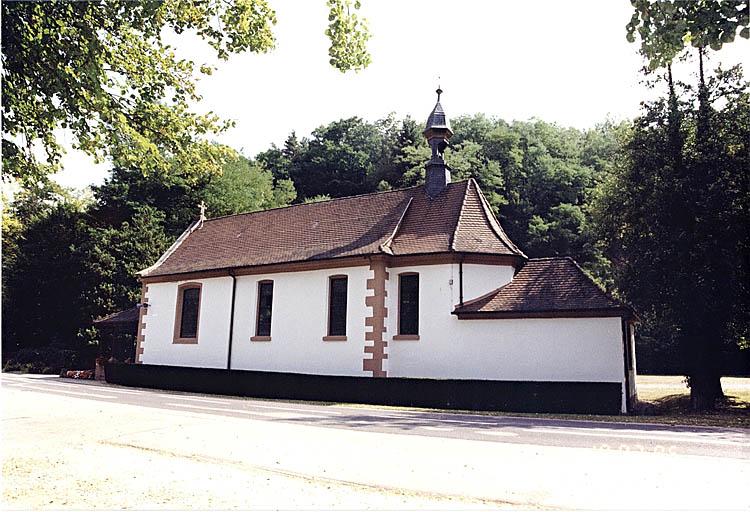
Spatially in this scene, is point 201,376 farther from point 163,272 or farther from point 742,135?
point 742,135

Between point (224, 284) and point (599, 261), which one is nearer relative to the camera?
point (224, 284)

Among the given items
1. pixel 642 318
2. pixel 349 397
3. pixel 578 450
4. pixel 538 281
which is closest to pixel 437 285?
pixel 538 281

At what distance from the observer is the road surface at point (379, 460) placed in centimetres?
616

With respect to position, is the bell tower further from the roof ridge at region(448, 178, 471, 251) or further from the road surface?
the road surface

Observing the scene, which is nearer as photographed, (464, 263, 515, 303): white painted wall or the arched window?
(464, 263, 515, 303): white painted wall

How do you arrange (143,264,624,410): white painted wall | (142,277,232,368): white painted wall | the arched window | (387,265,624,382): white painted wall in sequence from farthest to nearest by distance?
(142,277,232,368): white painted wall, the arched window, (143,264,624,410): white painted wall, (387,265,624,382): white painted wall

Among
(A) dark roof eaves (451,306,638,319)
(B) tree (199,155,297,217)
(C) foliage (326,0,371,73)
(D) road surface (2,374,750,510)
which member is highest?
(B) tree (199,155,297,217)

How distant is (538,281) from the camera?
65.8 feet

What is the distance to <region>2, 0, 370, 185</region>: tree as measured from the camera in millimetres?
7676

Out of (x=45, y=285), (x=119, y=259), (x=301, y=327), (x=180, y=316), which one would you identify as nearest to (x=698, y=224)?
(x=301, y=327)

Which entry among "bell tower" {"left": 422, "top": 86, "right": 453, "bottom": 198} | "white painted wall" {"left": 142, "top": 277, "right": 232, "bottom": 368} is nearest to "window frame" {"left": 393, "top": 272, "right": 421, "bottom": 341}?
"bell tower" {"left": 422, "top": 86, "right": 453, "bottom": 198}

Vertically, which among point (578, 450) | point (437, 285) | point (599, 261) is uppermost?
point (599, 261)

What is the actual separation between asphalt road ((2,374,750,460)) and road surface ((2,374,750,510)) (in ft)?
Answer: 0.17

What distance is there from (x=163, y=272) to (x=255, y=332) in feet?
23.0
